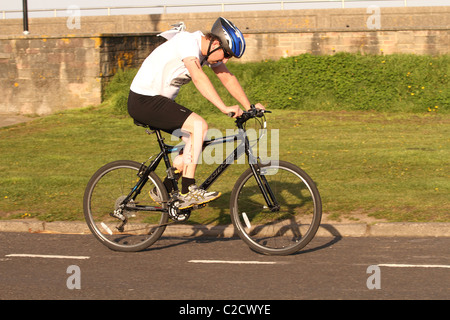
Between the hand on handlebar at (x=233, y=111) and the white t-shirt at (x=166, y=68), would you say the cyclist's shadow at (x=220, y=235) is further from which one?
the white t-shirt at (x=166, y=68)

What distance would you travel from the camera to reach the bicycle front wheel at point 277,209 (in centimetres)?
631

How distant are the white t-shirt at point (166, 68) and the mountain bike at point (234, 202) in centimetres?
36

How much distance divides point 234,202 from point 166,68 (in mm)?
1317

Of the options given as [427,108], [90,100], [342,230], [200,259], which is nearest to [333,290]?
[200,259]

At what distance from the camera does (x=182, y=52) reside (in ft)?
20.9

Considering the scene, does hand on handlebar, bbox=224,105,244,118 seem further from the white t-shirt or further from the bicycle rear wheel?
the bicycle rear wheel

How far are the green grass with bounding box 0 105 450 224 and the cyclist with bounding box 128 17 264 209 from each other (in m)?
0.45

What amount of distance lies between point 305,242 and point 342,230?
3.82 ft

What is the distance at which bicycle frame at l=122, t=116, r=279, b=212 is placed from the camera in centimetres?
650

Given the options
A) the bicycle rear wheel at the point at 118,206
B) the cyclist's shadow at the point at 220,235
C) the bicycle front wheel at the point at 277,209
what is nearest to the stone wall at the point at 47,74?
the cyclist's shadow at the point at 220,235
